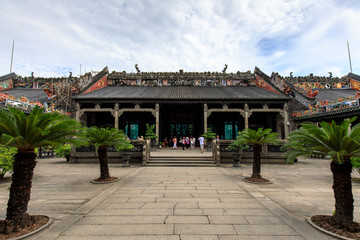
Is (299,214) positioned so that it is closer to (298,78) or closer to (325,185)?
(325,185)

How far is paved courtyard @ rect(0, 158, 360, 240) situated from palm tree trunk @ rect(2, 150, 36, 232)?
526 mm

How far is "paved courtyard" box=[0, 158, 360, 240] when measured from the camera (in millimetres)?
3201

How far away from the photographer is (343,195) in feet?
11.3

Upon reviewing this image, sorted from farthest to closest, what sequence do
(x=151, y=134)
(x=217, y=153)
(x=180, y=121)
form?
(x=180, y=121) < (x=151, y=134) < (x=217, y=153)

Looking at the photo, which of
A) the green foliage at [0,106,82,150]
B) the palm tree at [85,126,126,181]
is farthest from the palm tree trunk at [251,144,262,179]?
the green foliage at [0,106,82,150]

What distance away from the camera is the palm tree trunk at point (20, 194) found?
10.8 feet

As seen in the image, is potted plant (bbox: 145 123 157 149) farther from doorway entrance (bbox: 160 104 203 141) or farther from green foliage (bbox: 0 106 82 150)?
green foliage (bbox: 0 106 82 150)

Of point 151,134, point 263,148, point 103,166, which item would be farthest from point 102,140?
point 263,148

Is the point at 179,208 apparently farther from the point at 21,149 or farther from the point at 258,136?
the point at 258,136

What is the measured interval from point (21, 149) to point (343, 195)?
20.9 feet

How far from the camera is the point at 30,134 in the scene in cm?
363

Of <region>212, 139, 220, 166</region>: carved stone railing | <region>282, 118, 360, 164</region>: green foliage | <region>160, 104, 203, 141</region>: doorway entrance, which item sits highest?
<region>160, 104, 203, 141</region>: doorway entrance

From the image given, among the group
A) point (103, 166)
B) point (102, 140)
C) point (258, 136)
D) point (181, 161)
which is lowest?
point (181, 161)

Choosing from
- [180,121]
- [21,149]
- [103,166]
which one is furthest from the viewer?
[180,121]
